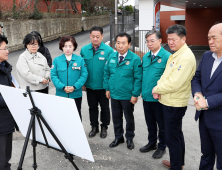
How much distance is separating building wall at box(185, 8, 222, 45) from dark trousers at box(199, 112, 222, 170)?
57.6 feet

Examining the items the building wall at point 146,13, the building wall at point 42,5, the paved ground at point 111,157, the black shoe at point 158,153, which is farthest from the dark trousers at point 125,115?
the building wall at point 42,5

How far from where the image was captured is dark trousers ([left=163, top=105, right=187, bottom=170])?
2684 mm

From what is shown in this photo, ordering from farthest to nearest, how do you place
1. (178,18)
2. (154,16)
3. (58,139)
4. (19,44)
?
(178,18) → (19,44) → (154,16) → (58,139)

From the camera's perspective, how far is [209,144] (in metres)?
2.44

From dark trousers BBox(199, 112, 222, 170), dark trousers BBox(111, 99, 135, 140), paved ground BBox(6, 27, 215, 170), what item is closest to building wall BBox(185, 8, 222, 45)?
paved ground BBox(6, 27, 215, 170)

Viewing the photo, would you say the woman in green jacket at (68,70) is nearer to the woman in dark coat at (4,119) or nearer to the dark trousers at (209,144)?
the woman in dark coat at (4,119)

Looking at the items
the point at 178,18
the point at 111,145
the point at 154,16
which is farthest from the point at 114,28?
the point at 178,18

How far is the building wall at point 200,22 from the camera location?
17.3 metres

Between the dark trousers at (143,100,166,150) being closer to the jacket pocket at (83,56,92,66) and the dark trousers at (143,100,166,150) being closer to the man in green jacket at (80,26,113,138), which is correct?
the man in green jacket at (80,26,113,138)

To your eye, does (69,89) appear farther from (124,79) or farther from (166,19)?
(166,19)

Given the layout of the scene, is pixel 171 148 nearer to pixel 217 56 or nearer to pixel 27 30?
pixel 217 56

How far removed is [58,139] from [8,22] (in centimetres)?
1264

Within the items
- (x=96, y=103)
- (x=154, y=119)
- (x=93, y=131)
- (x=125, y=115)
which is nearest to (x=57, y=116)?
(x=125, y=115)

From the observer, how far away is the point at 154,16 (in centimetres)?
1148
